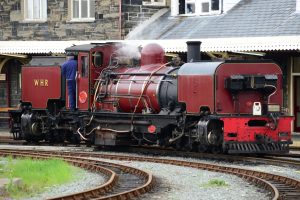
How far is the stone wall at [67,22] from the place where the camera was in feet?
105

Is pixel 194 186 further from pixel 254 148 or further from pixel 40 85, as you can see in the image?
pixel 40 85

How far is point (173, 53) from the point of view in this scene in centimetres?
2811

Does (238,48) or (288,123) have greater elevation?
(238,48)

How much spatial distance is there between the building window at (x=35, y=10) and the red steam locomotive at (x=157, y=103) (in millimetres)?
9651

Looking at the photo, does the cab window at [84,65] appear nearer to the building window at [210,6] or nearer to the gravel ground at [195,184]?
the gravel ground at [195,184]

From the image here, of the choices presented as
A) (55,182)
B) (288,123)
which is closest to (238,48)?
(288,123)

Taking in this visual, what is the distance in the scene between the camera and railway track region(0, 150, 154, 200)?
13117 millimetres

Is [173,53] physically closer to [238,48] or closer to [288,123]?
[238,48]

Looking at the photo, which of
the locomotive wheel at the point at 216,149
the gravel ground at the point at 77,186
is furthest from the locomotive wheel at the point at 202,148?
the gravel ground at the point at 77,186

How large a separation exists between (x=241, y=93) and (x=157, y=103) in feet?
7.53

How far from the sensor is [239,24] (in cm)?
2911

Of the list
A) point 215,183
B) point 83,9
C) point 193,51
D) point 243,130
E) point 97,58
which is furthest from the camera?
point 83,9

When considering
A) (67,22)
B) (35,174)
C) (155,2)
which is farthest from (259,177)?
(67,22)

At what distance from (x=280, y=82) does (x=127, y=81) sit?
12.5ft
